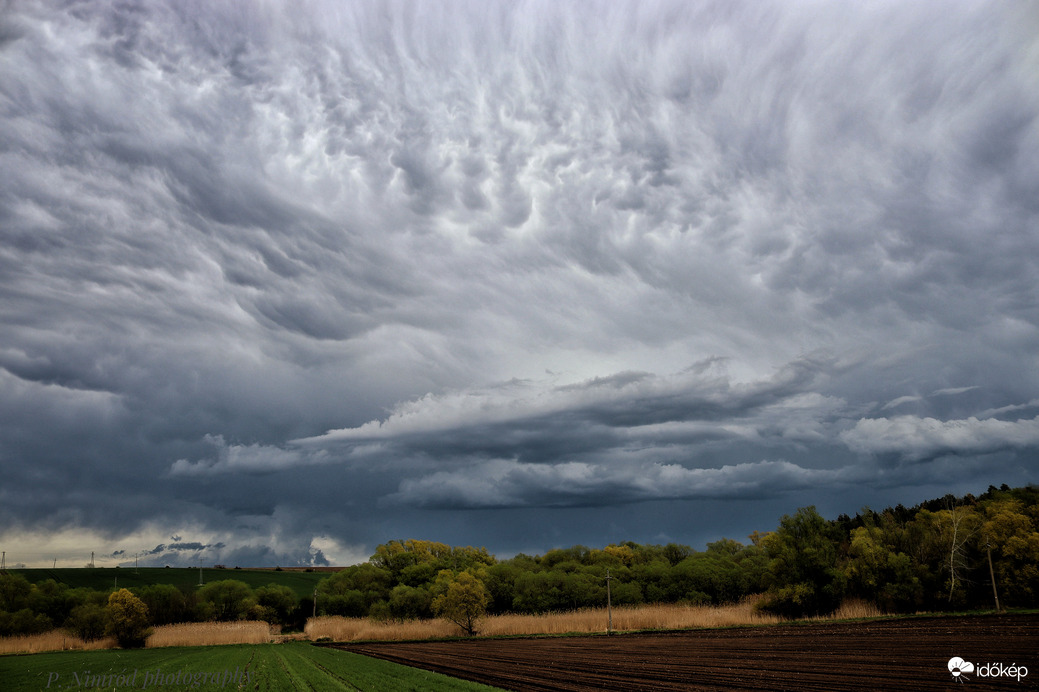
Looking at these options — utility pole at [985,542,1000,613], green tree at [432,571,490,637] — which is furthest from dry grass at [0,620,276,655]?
utility pole at [985,542,1000,613]

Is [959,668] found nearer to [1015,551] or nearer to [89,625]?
[1015,551]

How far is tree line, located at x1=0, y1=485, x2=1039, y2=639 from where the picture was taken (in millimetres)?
70625

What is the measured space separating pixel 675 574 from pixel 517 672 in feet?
216

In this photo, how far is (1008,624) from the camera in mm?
46406

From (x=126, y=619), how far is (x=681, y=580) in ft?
260

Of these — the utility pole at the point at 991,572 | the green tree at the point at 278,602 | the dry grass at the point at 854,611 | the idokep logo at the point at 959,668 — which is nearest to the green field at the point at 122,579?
the green tree at the point at 278,602

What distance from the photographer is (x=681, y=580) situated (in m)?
94.2

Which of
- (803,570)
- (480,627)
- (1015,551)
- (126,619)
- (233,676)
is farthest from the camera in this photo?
(126,619)

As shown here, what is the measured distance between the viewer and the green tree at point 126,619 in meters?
80.2

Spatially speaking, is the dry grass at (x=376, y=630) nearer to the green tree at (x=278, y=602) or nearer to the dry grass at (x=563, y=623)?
the dry grass at (x=563, y=623)

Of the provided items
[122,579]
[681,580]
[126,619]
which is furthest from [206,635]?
[122,579]

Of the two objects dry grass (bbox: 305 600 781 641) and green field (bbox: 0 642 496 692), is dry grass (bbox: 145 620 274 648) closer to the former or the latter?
dry grass (bbox: 305 600 781 641)

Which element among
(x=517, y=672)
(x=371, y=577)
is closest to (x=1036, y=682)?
(x=517, y=672)

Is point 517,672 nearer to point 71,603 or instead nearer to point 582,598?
point 582,598
